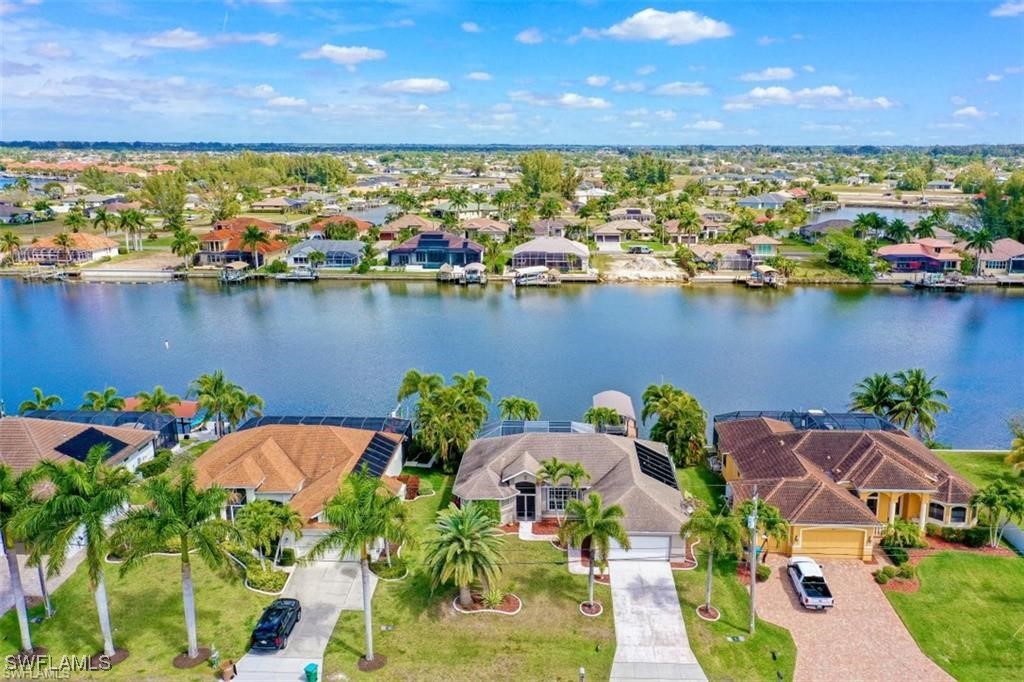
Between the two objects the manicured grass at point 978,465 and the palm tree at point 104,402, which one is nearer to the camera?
the manicured grass at point 978,465

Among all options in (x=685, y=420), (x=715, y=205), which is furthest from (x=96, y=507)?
(x=715, y=205)

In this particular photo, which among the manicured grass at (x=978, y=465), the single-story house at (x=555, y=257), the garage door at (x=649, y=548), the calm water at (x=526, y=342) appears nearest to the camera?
the garage door at (x=649, y=548)

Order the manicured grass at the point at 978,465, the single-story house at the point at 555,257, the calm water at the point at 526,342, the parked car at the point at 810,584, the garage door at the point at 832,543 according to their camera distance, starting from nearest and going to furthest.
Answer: the parked car at the point at 810,584
the garage door at the point at 832,543
the manicured grass at the point at 978,465
the calm water at the point at 526,342
the single-story house at the point at 555,257

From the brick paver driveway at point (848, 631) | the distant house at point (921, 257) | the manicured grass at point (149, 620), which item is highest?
the distant house at point (921, 257)

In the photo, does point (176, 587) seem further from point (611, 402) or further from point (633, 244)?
point (633, 244)

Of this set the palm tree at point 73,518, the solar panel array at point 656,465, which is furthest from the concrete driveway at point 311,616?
the solar panel array at point 656,465

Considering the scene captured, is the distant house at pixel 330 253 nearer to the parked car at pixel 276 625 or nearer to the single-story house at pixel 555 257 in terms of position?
the single-story house at pixel 555 257

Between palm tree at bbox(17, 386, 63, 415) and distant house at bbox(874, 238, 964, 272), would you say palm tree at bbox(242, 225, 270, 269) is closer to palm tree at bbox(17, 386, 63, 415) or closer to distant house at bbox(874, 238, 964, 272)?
palm tree at bbox(17, 386, 63, 415)
